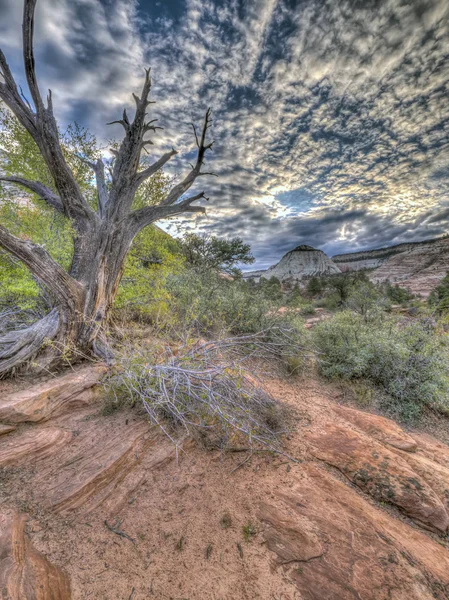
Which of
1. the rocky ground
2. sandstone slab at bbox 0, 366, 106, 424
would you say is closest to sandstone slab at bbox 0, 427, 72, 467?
the rocky ground

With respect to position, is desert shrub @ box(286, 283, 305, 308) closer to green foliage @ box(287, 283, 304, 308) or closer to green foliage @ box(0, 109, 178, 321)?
green foliage @ box(287, 283, 304, 308)

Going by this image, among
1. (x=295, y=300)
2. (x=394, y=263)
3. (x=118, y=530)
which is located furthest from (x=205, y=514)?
(x=394, y=263)

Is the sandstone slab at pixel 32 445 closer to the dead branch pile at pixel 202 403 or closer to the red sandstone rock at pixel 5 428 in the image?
the red sandstone rock at pixel 5 428

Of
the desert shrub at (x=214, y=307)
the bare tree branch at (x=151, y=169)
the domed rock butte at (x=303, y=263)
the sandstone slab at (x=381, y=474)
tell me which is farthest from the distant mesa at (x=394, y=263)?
the bare tree branch at (x=151, y=169)

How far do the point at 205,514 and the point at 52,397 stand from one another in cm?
252

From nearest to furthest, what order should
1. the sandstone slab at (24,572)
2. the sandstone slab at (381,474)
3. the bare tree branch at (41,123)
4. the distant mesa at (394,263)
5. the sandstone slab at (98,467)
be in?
1. the sandstone slab at (24,572)
2. the sandstone slab at (98,467)
3. the sandstone slab at (381,474)
4. the bare tree branch at (41,123)
5. the distant mesa at (394,263)

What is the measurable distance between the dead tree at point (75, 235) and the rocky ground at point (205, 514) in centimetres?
123

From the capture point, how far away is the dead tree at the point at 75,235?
3.99 meters

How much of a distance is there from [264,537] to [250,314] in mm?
5866

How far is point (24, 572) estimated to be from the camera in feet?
4.96

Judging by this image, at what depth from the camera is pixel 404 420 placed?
4195mm

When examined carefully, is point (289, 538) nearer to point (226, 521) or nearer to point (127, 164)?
point (226, 521)

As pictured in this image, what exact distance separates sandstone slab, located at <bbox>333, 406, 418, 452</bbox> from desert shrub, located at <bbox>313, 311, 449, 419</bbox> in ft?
3.37

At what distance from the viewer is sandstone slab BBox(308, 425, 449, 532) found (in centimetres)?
229
